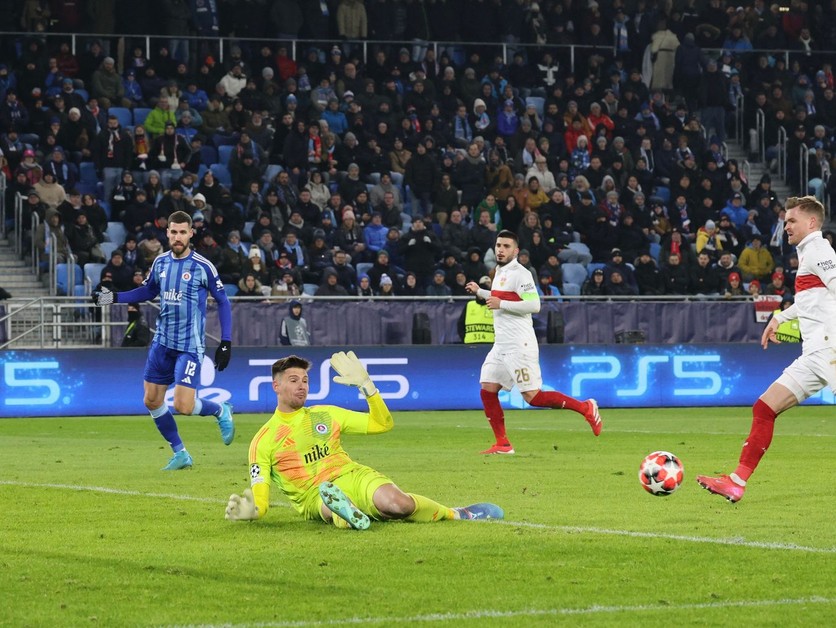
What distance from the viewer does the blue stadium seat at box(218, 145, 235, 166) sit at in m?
29.0

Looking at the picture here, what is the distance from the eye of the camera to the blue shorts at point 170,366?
14.1 meters

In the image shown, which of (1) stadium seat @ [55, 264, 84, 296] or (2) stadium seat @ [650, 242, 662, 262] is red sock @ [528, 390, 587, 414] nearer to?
(1) stadium seat @ [55, 264, 84, 296]

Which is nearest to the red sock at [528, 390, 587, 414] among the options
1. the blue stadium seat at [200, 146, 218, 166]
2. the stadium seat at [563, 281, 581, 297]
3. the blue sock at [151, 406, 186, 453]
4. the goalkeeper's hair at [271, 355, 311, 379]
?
the blue sock at [151, 406, 186, 453]

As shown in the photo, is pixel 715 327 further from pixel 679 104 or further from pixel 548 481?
pixel 548 481

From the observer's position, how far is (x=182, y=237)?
13.8 meters

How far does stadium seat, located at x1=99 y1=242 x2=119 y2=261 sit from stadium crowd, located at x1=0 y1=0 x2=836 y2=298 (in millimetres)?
206

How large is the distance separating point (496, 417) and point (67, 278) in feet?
37.6

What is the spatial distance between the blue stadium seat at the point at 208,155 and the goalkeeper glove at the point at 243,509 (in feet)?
65.6

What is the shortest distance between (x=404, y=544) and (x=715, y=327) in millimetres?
18574

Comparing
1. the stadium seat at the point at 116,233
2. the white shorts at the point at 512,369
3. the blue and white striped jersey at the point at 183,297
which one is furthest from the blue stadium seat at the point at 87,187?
the blue and white striped jersey at the point at 183,297

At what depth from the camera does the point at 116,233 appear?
86.8ft

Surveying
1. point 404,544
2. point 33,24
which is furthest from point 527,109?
point 404,544

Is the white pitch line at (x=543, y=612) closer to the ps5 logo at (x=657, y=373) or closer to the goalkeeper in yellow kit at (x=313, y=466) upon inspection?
the goalkeeper in yellow kit at (x=313, y=466)

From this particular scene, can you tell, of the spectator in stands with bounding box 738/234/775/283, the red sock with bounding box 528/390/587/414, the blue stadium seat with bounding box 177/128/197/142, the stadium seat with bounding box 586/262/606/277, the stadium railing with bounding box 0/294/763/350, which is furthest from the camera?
the spectator in stands with bounding box 738/234/775/283
